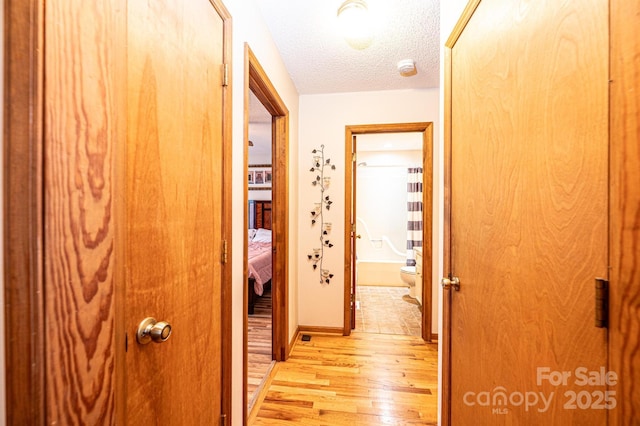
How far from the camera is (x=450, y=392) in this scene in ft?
3.95

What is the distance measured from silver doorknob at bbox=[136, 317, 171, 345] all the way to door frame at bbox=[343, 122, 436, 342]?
206 centimetres

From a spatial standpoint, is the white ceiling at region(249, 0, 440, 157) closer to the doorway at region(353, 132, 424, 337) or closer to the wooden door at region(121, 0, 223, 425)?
the wooden door at region(121, 0, 223, 425)

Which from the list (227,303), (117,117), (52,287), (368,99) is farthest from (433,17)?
(52,287)

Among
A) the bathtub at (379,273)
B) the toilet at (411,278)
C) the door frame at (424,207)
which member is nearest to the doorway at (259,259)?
the door frame at (424,207)

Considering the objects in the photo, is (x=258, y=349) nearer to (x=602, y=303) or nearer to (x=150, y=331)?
(x=150, y=331)

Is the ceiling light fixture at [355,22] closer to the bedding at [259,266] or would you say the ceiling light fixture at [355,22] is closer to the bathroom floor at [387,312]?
the bedding at [259,266]

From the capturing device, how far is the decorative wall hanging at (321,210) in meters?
2.70

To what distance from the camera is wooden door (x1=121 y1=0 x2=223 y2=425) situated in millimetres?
694

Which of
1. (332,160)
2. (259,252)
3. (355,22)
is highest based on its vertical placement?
(355,22)

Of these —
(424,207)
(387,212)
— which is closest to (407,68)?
(424,207)

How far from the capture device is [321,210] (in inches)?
107

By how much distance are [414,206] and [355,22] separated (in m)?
3.81

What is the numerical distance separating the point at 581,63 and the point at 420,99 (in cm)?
226

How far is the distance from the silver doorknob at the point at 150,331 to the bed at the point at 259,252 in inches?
69.1
